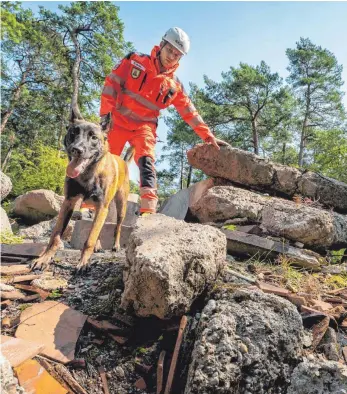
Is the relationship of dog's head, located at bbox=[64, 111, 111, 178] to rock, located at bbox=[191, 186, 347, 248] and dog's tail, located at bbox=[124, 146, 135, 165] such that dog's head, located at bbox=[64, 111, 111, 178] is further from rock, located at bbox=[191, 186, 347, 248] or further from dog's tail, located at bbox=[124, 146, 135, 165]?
rock, located at bbox=[191, 186, 347, 248]

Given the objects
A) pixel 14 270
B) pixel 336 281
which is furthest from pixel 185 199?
pixel 14 270

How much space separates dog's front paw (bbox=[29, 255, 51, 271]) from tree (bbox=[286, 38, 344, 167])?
2320 cm

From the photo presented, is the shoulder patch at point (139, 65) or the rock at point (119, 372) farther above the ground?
the shoulder patch at point (139, 65)

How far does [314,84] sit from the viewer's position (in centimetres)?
2292

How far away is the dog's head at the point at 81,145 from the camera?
9.76 ft

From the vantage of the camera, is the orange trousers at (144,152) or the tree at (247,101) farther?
the tree at (247,101)

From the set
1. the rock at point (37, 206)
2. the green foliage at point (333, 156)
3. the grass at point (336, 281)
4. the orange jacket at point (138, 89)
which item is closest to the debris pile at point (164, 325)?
the grass at point (336, 281)

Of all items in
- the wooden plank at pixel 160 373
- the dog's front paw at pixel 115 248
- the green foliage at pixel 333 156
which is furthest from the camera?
the green foliage at pixel 333 156

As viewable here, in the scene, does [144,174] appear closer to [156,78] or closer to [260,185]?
[156,78]

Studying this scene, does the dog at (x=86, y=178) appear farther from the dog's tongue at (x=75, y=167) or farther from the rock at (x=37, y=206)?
the rock at (x=37, y=206)

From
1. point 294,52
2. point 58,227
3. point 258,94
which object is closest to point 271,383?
point 58,227

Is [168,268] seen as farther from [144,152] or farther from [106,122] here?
[144,152]

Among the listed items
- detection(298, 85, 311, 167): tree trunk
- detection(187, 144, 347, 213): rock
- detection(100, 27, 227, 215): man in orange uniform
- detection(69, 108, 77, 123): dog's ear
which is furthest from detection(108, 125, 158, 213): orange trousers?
detection(298, 85, 311, 167): tree trunk

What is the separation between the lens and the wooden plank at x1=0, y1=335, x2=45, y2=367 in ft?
5.02
